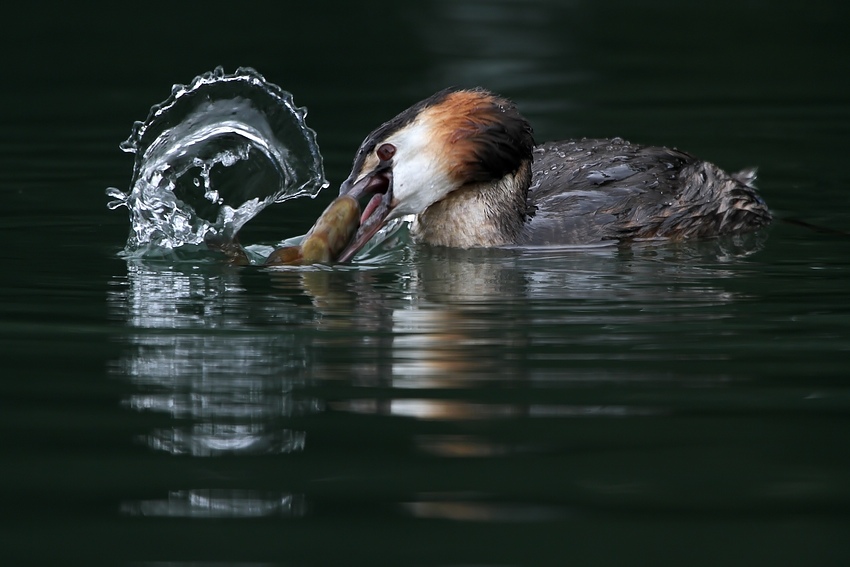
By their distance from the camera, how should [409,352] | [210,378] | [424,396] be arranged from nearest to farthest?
[424,396]
[210,378]
[409,352]

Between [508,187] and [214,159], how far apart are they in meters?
1.58

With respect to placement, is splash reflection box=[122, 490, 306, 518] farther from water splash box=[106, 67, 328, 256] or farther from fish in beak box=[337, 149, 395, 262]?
water splash box=[106, 67, 328, 256]

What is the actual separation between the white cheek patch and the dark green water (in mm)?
313

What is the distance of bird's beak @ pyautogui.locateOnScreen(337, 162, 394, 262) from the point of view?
7547mm

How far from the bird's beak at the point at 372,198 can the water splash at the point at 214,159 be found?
31cm

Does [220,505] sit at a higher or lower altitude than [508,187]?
lower

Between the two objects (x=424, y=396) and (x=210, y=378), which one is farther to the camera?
(x=210, y=378)

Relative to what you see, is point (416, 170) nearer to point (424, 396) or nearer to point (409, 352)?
point (409, 352)

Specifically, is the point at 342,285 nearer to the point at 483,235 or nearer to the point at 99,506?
the point at 483,235

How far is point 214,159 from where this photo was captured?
796cm

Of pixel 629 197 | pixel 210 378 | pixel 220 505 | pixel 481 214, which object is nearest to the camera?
pixel 220 505

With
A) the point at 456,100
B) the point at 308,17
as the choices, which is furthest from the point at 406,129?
the point at 308,17

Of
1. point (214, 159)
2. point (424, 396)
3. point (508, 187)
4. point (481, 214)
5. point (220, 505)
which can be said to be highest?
point (214, 159)

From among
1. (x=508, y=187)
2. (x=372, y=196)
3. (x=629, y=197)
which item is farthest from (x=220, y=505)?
(x=629, y=197)
